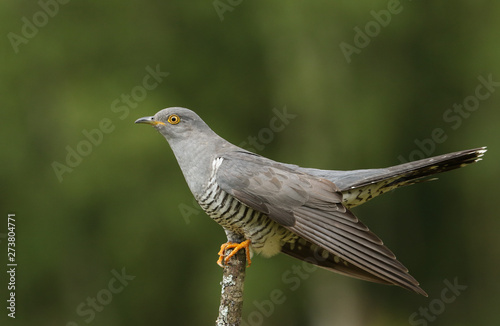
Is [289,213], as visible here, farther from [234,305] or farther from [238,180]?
[234,305]

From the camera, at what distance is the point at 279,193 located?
12.9 feet

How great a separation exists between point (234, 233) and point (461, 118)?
591cm

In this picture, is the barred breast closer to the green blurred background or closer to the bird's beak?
the bird's beak

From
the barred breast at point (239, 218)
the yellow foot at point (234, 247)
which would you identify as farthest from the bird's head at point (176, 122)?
the yellow foot at point (234, 247)

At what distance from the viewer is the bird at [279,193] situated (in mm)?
3754

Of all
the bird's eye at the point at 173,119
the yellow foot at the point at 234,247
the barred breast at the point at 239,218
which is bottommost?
the yellow foot at the point at 234,247

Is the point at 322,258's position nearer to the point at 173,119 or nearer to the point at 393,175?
the point at 393,175

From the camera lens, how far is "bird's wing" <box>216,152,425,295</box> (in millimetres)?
3568

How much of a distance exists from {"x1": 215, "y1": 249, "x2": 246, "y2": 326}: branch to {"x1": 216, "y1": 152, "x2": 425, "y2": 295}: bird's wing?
401mm

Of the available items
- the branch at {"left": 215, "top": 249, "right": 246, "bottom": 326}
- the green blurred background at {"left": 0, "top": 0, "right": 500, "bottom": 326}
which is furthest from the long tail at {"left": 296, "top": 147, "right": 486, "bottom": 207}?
the green blurred background at {"left": 0, "top": 0, "right": 500, "bottom": 326}

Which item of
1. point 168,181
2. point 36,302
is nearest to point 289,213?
point 168,181

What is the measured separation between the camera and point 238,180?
12.7ft

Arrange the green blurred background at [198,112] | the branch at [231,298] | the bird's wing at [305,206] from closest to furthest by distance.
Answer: the bird's wing at [305,206], the branch at [231,298], the green blurred background at [198,112]

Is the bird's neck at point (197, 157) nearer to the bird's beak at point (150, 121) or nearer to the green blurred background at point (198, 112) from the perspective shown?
the bird's beak at point (150, 121)
